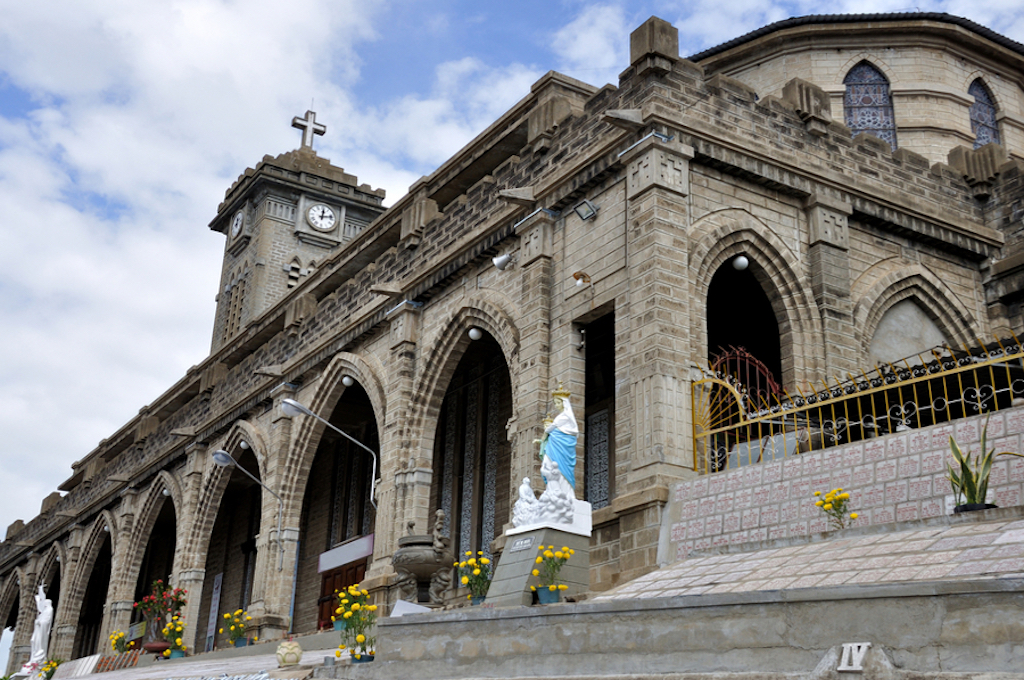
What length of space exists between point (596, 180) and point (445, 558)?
5578 mm

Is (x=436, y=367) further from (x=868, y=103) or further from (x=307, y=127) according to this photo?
(x=307, y=127)

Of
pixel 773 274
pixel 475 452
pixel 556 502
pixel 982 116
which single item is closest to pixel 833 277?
pixel 773 274

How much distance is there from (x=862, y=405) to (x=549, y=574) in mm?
4175

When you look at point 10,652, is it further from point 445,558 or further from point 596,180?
point 596,180

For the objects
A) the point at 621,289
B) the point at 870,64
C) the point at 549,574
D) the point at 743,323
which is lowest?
the point at 549,574

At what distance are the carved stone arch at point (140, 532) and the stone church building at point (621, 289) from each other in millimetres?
816

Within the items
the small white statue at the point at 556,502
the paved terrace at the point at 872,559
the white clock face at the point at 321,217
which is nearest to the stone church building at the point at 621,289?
the small white statue at the point at 556,502

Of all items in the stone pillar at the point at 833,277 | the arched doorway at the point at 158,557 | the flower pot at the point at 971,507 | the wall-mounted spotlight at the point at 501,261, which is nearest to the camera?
the flower pot at the point at 971,507

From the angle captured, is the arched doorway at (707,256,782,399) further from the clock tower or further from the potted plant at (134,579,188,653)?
the clock tower

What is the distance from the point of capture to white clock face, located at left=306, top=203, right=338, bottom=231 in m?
40.9

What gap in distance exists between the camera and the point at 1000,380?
11328mm

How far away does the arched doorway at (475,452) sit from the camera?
20109mm

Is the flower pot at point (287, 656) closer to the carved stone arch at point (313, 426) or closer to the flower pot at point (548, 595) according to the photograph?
the flower pot at point (548, 595)

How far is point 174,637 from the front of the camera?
21.6 metres
